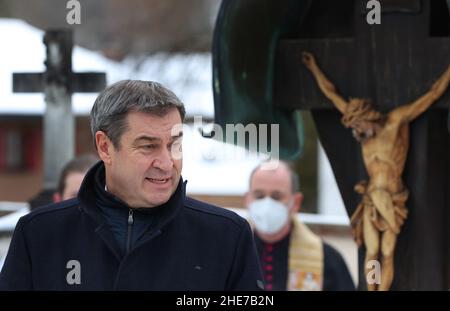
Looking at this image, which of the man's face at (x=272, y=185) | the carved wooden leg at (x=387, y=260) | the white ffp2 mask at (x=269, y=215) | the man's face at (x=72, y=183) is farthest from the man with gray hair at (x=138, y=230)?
the man's face at (x=272, y=185)

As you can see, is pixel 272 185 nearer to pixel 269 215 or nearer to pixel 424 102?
pixel 269 215

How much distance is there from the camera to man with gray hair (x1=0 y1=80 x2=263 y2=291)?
2.82m

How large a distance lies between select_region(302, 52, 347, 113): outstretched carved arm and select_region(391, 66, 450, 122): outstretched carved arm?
0.63 feet

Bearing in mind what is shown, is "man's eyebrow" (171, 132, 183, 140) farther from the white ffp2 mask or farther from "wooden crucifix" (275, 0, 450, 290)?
the white ffp2 mask

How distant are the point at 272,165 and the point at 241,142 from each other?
148cm

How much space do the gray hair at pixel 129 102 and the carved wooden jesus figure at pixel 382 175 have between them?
1127 millimetres

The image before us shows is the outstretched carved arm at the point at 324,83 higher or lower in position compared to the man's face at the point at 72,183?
higher

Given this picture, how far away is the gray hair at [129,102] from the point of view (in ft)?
9.29

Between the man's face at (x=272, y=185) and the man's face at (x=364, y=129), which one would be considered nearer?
the man's face at (x=364, y=129)

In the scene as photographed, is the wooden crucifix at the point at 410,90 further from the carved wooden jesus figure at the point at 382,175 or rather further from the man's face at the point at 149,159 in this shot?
the man's face at the point at 149,159

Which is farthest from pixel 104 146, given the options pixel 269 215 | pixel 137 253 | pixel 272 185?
pixel 272 185

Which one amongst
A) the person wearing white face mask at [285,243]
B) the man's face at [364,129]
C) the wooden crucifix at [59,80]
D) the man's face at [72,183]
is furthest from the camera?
the wooden crucifix at [59,80]

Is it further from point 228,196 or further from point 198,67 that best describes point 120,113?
point 198,67
